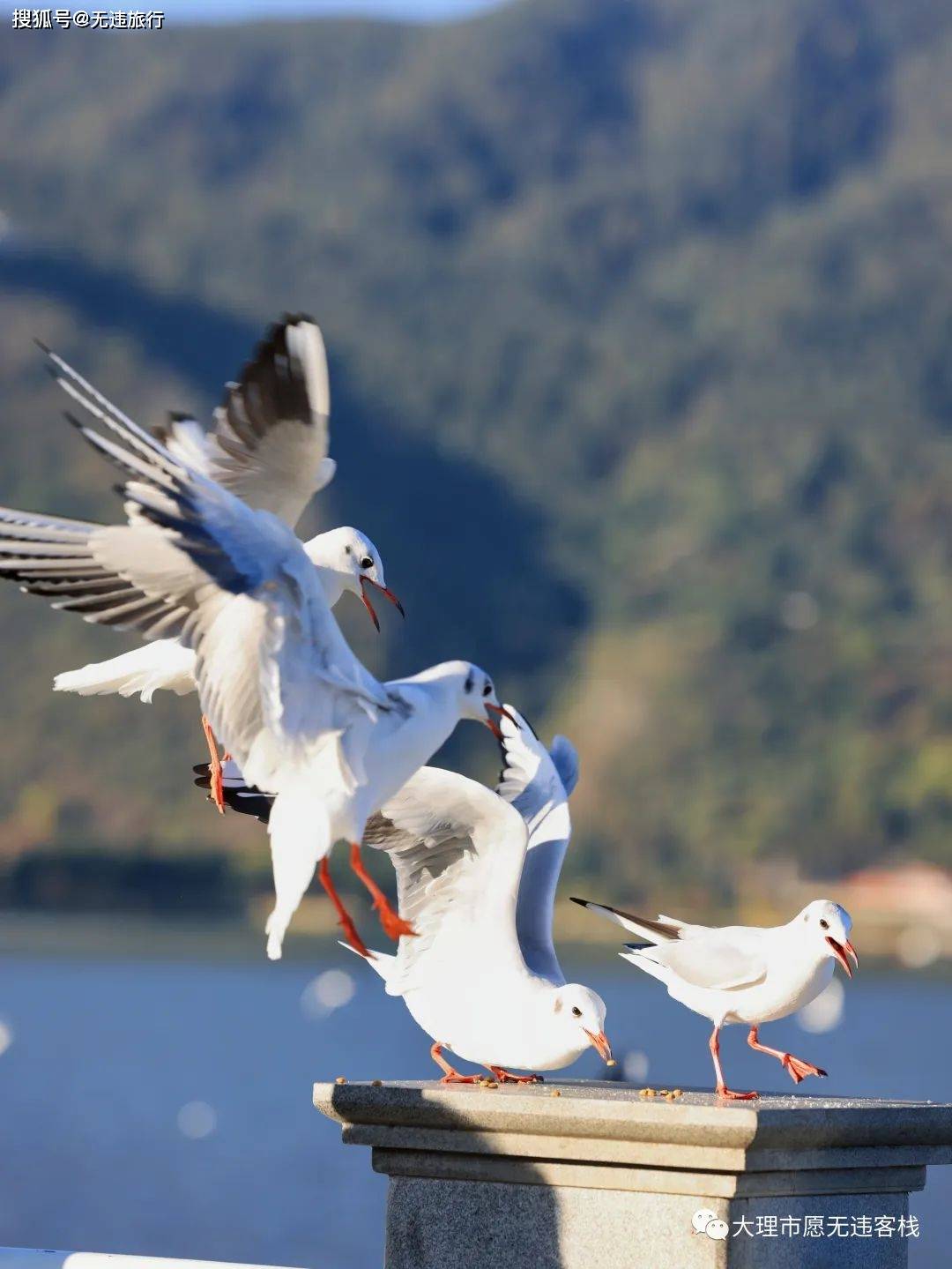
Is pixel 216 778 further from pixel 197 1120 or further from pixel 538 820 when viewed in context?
pixel 197 1120

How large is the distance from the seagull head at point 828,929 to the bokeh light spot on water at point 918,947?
5532 cm

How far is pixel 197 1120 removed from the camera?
3491cm

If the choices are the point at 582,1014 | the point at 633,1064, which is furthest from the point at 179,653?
the point at 633,1064

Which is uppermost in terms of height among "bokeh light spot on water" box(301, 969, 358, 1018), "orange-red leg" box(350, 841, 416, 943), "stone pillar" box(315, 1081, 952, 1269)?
"bokeh light spot on water" box(301, 969, 358, 1018)

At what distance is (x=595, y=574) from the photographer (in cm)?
6241

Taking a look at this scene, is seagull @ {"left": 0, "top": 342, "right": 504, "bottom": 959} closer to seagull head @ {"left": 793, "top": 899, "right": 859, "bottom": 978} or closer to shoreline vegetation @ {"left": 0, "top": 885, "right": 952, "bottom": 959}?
seagull head @ {"left": 793, "top": 899, "right": 859, "bottom": 978}

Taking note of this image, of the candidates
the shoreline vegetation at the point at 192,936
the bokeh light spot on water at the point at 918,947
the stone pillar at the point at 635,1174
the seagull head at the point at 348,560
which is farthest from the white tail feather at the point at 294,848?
the bokeh light spot on water at the point at 918,947

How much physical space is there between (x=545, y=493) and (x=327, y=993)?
55.6ft

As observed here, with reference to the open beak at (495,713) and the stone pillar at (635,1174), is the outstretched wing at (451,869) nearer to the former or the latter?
the open beak at (495,713)

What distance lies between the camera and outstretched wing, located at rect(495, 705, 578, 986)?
17.2ft

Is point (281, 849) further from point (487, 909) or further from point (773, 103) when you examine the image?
point (773, 103)

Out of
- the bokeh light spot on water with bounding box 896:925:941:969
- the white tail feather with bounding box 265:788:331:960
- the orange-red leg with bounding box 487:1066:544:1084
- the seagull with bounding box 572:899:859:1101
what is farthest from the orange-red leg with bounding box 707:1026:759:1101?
the bokeh light spot on water with bounding box 896:925:941:969

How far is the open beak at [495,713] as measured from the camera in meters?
4.72

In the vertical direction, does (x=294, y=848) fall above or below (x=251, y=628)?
below
